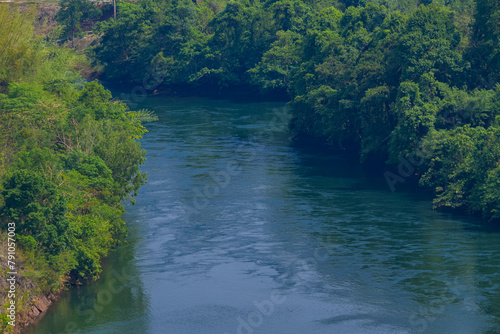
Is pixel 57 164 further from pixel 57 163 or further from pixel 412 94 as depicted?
pixel 412 94

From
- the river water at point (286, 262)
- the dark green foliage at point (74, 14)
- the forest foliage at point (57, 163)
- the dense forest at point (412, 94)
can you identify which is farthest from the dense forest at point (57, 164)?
the dark green foliage at point (74, 14)

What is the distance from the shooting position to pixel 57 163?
41.1 m

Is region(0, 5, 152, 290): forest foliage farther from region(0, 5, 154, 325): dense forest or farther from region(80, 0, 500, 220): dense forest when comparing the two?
region(80, 0, 500, 220): dense forest

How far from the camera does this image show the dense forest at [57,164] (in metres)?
35.8

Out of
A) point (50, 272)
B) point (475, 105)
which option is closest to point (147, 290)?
point (50, 272)

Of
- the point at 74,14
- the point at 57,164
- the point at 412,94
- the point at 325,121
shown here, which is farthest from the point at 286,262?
the point at 74,14

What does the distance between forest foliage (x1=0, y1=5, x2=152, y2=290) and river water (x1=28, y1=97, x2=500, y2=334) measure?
2.64 meters

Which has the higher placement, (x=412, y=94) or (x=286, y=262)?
(x=412, y=94)

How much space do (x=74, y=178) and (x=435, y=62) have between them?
3377cm

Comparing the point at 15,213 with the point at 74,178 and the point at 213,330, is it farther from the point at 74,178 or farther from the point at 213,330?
the point at 213,330

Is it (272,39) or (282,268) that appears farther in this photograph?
(272,39)

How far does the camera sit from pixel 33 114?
165 ft

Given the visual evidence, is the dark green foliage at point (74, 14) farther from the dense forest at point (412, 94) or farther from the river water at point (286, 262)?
the river water at point (286, 262)

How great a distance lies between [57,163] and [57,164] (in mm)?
113
